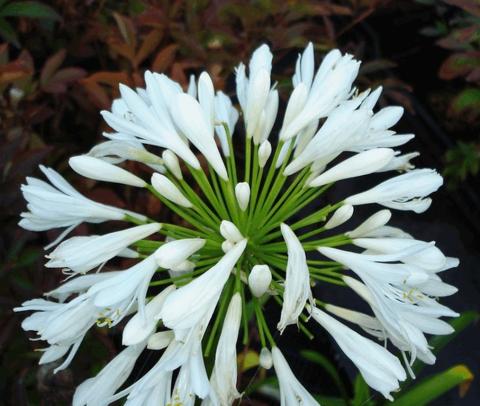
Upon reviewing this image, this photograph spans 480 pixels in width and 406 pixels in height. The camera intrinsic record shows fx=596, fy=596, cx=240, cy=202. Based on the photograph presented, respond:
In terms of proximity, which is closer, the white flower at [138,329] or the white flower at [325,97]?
the white flower at [138,329]

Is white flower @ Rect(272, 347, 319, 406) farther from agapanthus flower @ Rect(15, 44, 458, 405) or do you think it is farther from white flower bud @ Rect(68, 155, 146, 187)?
white flower bud @ Rect(68, 155, 146, 187)

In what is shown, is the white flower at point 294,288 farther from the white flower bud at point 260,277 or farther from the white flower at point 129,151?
the white flower at point 129,151

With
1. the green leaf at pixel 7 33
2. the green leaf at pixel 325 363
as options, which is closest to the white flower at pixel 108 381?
the green leaf at pixel 325 363

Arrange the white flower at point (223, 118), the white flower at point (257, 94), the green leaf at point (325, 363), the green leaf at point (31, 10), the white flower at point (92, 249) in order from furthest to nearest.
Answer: the green leaf at point (325, 363)
the green leaf at point (31, 10)
the white flower at point (223, 118)
the white flower at point (257, 94)
the white flower at point (92, 249)

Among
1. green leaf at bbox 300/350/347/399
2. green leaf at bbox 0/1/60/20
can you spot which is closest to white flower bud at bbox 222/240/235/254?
green leaf at bbox 300/350/347/399

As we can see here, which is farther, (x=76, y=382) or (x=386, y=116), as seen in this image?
(x=76, y=382)

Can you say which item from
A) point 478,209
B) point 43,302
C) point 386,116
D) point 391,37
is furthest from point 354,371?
point 391,37

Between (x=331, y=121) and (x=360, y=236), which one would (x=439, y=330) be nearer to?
(x=360, y=236)
